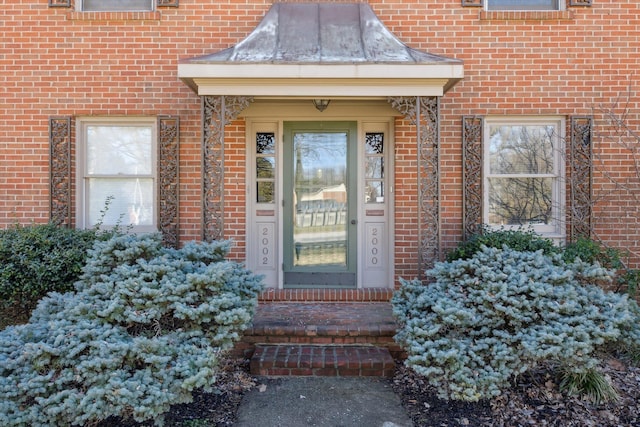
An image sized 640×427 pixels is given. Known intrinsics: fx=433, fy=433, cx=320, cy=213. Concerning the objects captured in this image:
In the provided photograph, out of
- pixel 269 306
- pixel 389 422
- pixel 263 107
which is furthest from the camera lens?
pixel 263 107

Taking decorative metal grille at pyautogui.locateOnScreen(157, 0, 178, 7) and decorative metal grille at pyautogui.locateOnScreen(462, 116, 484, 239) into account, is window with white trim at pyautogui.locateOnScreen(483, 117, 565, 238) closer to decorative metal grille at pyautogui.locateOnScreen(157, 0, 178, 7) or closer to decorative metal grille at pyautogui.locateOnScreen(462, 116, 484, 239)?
decorative metal grille at pyautogui.locateOnScreen(462, 116, 484, 239)

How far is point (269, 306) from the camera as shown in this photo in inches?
213

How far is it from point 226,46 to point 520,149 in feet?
13.5

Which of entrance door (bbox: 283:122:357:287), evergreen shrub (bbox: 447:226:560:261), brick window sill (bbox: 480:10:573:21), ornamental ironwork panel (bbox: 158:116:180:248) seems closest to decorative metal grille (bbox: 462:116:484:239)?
evergreen shrub (bbox: 447:226:560:261)

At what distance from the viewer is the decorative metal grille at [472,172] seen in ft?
18.3

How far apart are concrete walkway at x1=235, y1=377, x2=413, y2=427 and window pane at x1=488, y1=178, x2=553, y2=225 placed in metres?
2.93

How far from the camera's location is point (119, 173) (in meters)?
5.78

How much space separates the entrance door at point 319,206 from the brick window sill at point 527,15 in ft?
7.46

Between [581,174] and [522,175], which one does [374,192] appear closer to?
[522,175]

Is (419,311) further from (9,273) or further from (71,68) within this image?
(71,68)

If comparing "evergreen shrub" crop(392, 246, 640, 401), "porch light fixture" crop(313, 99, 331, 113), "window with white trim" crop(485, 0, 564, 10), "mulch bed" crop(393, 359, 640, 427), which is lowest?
"mulch bed" crop(393, 359, 640, 427)

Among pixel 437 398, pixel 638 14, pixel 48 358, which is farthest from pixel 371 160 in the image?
pixel 48 358

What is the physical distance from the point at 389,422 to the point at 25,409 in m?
2.64

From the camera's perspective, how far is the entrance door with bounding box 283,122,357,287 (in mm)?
5930
